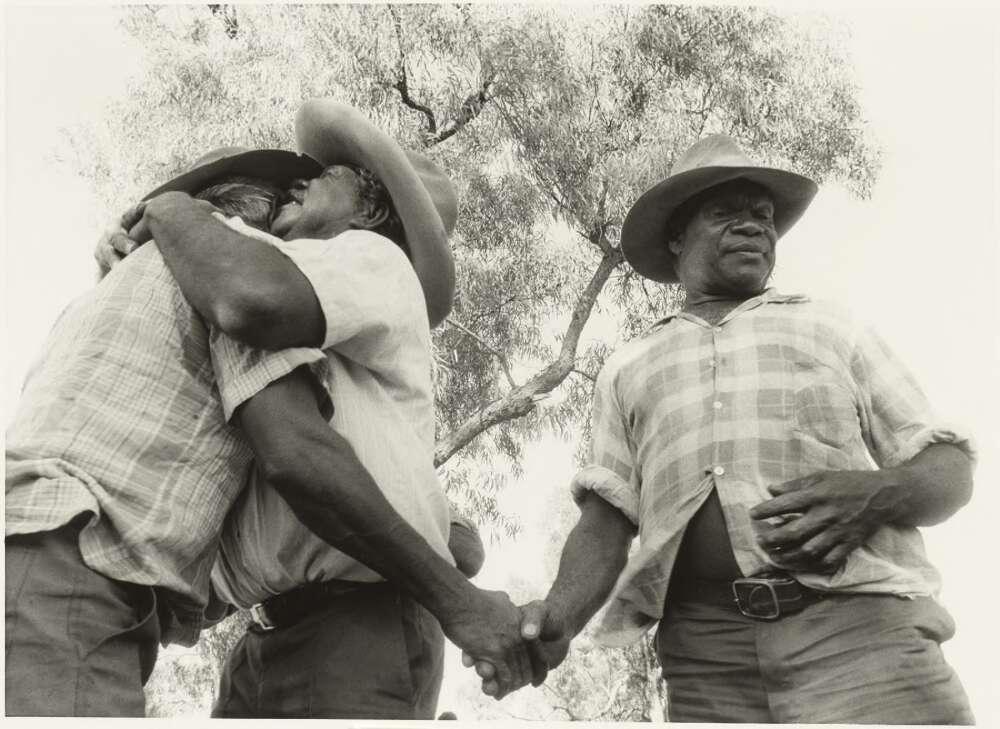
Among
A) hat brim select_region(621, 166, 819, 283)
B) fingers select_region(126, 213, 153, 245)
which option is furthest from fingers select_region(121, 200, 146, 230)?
hat brim select_region(621, 166, 819, 283)

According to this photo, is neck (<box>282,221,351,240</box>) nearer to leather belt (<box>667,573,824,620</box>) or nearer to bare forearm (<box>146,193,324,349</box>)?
bare forearm (<box>146,193,324,349</box>)

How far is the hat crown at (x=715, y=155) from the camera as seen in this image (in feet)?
11.1

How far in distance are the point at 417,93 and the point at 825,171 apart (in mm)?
3342

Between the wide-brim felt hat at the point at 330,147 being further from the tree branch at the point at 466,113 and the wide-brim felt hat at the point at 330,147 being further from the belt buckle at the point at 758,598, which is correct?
the tree branch at the point at 466,113

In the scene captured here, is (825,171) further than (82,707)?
Yes

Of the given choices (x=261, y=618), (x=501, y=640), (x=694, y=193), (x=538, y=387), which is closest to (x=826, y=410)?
(x=694, y=193)

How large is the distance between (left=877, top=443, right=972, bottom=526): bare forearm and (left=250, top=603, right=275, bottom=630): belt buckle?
1.53 meters

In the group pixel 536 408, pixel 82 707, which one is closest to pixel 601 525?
pixel 82 707

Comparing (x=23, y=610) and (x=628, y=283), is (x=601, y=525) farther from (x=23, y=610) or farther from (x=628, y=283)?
(x=628, y=283)

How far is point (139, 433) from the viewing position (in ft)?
7.00

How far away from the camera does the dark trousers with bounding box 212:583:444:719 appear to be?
7.38 feet

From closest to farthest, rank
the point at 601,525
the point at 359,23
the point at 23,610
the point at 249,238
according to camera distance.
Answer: the point at 23,610
the point at 249,238
the point at 601,525
the point at 359,23

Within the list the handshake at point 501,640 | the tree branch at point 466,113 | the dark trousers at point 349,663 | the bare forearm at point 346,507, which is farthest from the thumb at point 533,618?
the tree branch at point 466,113

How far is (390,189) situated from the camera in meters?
2.92
